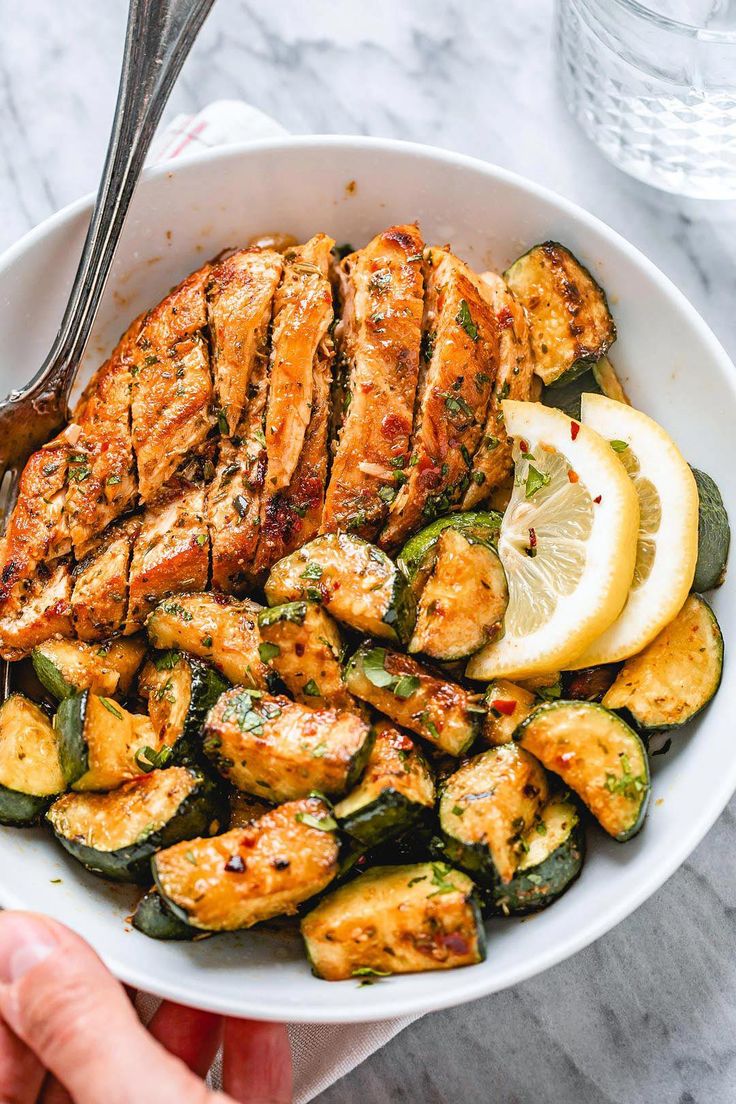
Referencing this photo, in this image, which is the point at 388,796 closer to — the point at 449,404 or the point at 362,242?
the point at 449,404

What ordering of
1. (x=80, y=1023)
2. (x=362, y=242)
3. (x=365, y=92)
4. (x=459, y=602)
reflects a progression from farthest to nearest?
(x=365, y=92) < (x=362, y=242) < (x=459, y=602) < (x=80, y=1023)

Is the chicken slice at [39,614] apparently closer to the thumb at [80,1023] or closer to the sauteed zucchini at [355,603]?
the sauteed zucchini at [355,603]

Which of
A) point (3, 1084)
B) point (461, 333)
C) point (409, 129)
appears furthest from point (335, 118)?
point (3, 1084)

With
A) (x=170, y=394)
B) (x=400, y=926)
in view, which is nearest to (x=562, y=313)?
(x=170, y=394)

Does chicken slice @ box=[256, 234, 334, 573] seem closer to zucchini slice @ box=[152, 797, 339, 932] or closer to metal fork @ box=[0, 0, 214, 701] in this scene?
metal fork @ box=[0, 0, 214, 701]

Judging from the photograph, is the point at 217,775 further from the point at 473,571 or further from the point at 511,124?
the point at 511,124

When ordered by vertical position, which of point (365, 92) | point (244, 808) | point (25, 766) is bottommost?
point (244, 808)

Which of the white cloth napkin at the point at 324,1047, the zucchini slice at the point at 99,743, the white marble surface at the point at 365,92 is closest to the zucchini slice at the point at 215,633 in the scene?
the zucchini slice at the point at 99,743
